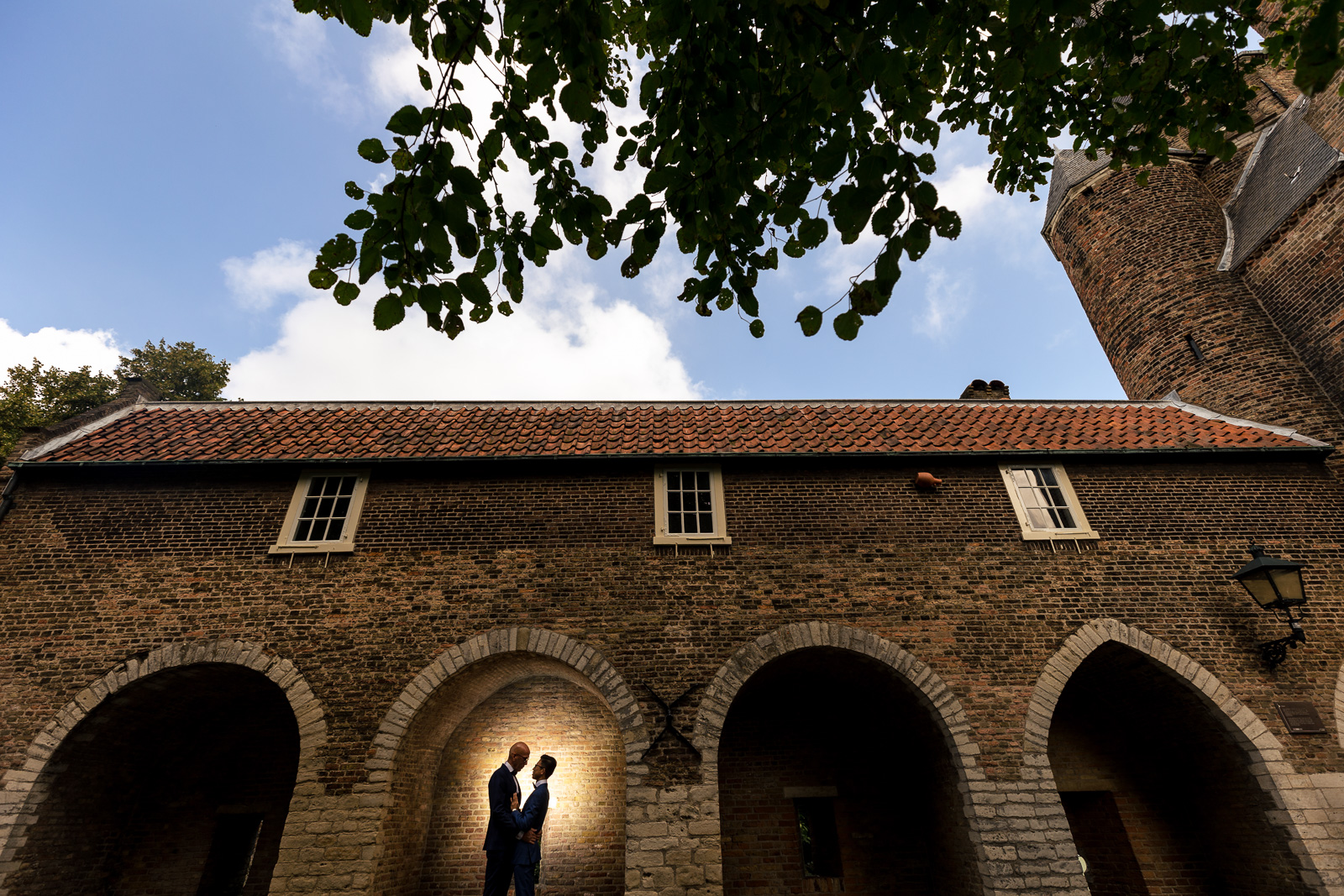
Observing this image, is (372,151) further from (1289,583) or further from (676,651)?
(1289,583)

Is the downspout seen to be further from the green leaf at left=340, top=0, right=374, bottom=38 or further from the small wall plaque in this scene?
the small wall plaque

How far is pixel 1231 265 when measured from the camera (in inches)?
529

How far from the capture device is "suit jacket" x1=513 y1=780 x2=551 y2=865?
22.8ft

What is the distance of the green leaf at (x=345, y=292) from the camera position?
3502mm

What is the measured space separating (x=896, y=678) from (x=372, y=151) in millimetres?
8800

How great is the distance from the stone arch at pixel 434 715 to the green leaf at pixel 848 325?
639 cm

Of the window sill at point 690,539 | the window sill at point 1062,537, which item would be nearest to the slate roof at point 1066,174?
the window sill at point 1062,537

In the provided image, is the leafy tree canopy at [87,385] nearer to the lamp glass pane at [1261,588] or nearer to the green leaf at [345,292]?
the green leaf at [345,292]

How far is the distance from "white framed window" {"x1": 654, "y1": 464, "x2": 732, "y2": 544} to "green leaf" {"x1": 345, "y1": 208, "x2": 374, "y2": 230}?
6476 millimetres

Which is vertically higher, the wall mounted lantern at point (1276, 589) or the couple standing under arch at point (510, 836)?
the wall mounted lantern at point (1276, 589)

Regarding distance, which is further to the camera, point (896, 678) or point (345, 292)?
point (896, 678)

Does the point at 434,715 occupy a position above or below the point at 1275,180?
below

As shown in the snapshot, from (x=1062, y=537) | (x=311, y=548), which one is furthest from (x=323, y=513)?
(x=1062, y=537)

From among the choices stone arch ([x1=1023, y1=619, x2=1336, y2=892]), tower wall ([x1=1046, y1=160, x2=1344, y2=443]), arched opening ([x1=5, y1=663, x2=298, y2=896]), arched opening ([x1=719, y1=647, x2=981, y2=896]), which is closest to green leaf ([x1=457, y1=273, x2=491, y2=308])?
arched opening ([x1=719, y1=647, x2=981, y2=896])
